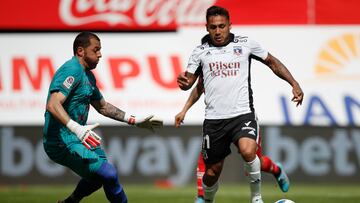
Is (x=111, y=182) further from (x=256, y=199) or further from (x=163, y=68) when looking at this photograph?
(x=163, y=68)

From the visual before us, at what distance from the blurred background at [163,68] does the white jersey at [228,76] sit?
585 cm

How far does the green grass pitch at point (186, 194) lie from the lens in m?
12.2

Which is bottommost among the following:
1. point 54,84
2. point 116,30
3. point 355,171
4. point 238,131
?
point 355,171

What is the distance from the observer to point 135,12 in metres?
15.5

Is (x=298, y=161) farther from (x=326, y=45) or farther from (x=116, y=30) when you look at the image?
(x=116, y=30)

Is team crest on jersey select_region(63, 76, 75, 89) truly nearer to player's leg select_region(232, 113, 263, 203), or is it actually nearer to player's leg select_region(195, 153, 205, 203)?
player's leg select_region(232, 113, 263, 203)

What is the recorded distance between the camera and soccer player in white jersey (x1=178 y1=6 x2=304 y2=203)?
8.98m

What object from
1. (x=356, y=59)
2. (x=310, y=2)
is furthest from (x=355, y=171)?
(x=310, y=2)

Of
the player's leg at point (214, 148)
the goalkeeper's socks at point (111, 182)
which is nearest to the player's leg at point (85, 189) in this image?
the goalkeeper's socks at point (111, 182)

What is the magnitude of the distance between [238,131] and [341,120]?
6711 mm

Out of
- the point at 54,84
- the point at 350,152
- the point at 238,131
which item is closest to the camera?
the point at 54,84

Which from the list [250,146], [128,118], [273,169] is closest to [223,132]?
[250,146]

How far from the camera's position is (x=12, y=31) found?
1552 cm

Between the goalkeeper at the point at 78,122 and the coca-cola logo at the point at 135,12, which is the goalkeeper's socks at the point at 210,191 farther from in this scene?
the coca-cola logo at the point at 135,12
